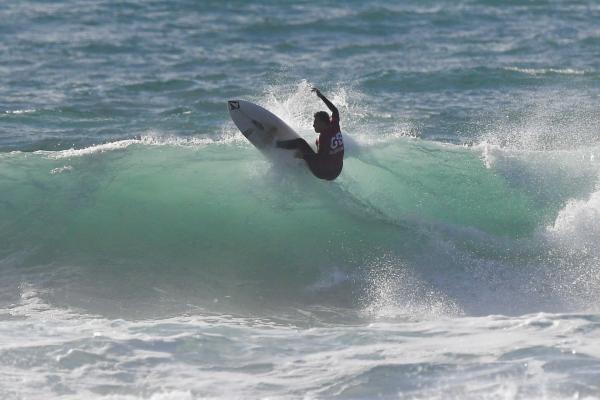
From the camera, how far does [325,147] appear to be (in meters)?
11.7

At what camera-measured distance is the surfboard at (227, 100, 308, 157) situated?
1257 cm

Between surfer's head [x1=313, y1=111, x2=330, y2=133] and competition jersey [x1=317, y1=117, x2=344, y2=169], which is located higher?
surfer's head [x1=313, y1=111, x2=330, y2=133]

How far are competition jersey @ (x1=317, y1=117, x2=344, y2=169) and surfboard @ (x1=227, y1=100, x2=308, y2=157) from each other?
708 millimetres

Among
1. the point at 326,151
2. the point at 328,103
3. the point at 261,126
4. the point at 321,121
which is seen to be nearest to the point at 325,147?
the point at 326,151

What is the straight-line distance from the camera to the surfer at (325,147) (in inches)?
455

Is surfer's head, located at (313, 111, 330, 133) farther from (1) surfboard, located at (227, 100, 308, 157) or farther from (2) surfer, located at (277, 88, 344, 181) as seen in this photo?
(1) surfboard, located at (227, 100, 308, 157)

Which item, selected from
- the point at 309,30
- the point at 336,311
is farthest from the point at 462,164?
the point at 309,30

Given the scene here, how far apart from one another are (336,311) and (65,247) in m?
3.66

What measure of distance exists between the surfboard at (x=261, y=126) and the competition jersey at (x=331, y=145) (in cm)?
71

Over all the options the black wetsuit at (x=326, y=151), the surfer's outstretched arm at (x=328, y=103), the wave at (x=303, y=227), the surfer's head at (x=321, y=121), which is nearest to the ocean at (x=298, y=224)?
the wave at (x=303, y=227)

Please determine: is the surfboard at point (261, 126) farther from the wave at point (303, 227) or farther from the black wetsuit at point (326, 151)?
the wave at point (303, 227)

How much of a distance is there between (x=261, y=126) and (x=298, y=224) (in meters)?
1.35

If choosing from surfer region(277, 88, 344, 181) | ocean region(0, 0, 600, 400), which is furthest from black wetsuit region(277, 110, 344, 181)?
ocean region(0, 0, 600, 400)

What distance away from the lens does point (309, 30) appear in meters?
23.4
